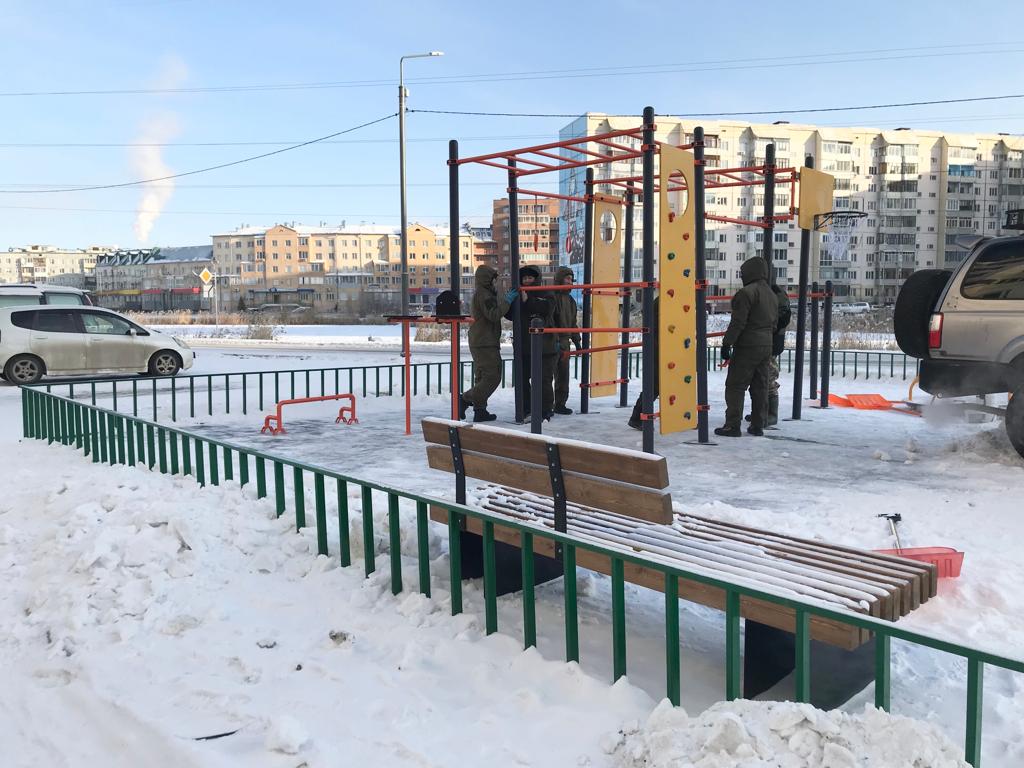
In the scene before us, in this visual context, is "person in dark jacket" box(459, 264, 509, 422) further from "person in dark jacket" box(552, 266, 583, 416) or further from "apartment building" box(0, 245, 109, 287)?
"apartment building" box(0, 245, 109, 287)

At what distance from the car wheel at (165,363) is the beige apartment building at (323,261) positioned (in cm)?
9754

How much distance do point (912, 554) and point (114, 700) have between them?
12.7 ft

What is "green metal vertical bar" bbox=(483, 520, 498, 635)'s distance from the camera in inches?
147

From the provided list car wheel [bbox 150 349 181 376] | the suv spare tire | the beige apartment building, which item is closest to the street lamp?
car wheel [bbox 150 349 181 376]

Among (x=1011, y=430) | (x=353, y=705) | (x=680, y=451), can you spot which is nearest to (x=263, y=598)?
(x=353, y=705)

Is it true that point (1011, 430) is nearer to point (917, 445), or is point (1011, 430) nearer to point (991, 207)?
point (917, 445)

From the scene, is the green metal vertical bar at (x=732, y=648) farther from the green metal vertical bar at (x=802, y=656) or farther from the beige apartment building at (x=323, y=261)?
the beige apartment building at (x=323, y=261)

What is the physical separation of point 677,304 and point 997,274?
9.06ft

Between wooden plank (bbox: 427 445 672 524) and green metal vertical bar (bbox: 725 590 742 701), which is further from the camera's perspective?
wooden plank (bbox: 427 445 672 524)

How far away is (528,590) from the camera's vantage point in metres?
3.57

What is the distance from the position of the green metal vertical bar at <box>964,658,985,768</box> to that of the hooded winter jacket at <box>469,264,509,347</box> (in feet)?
25.4

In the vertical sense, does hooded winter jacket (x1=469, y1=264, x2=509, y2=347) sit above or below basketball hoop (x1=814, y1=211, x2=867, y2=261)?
below

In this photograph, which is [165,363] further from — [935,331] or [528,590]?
[528,590]

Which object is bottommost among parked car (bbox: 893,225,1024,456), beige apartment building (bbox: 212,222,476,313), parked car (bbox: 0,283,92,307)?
parked car (bbox: 893,225,1024,456)
